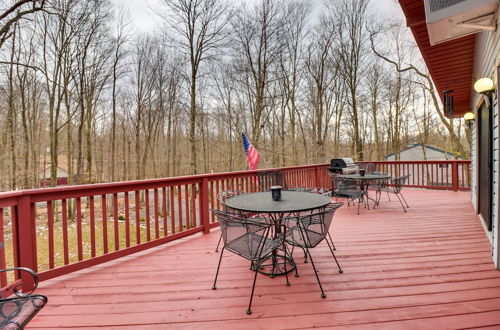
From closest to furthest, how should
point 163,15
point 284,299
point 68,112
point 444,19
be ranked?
point 284,299 < point 444,19 < point 163,15 < point 68,112

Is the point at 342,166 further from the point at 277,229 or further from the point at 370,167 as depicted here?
the point at 277,229

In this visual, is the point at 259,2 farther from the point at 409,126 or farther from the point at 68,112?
the point at 409,126

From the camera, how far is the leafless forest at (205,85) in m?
9.99

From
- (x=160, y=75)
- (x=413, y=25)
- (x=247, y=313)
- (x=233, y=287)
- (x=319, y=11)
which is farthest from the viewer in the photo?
(x=160, y=75)

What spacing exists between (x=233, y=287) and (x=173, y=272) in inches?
30.2

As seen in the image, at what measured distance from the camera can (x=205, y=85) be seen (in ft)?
47.9

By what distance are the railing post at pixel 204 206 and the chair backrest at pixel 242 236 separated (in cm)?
176

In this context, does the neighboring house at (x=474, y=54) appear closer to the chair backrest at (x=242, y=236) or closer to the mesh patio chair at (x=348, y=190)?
the mesh patio chair at (x=348, y=190)

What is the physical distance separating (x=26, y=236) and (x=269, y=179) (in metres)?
3.75

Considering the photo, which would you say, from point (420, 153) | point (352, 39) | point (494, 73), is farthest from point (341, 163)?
point (420, 153)

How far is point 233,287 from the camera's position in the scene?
2.38 meters

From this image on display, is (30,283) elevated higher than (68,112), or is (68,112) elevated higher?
(68,112)

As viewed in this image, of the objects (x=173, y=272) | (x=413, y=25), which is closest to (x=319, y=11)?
(x=413, y=25)

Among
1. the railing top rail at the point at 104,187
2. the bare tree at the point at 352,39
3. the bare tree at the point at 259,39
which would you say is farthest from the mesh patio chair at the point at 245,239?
the bare tree at the point at 352,39
